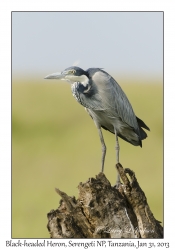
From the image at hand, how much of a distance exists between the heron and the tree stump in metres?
1.26

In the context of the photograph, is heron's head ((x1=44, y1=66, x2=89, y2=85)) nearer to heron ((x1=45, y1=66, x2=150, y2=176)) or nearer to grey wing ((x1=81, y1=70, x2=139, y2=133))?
heron ((x1=45, y1=66, x2=150, y2=176))

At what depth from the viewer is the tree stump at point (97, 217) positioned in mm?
6391

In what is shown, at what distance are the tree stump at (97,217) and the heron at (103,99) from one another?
1258mm

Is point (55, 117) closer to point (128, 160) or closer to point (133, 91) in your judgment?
point (133, 91)

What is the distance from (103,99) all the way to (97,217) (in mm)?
1708

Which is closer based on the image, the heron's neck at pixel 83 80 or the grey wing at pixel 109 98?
the heron's neck at pixel 83 80

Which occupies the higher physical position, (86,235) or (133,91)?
(133,91)

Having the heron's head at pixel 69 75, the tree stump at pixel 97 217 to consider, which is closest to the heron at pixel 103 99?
the heron's head at pixel 69 75

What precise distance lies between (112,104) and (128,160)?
9350 mm

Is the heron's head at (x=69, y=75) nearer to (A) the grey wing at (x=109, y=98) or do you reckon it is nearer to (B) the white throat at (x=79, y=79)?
(B) the white throat at (x=79, y=79)

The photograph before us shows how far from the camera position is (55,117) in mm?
21859

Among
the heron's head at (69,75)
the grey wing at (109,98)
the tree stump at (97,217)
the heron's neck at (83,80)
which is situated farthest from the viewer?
the grey wing at (109,98)
